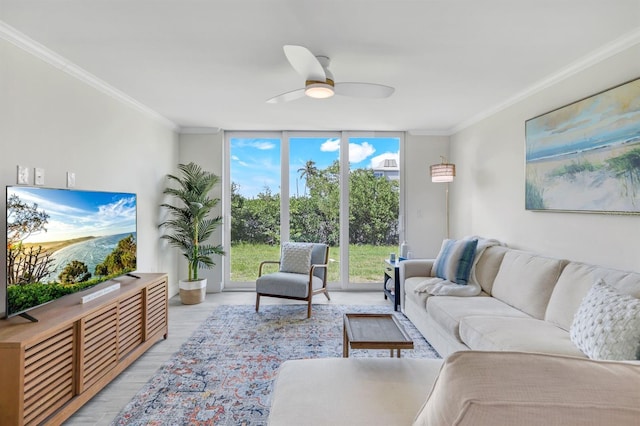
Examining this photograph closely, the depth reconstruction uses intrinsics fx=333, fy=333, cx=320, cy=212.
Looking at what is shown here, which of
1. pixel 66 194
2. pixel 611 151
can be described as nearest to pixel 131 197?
pixel 66 194

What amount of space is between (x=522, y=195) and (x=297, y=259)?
8.80 ft

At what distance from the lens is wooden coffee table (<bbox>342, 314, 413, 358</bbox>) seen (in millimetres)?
2088

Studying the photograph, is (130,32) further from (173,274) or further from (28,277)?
(173,274)

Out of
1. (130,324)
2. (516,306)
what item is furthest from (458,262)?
(130,324)

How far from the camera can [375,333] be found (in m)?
2.25

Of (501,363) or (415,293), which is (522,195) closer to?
(415,293)

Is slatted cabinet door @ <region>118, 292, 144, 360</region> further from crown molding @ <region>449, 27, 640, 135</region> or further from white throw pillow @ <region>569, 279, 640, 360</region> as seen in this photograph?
crown molding @ <region>449, 27, 640, 135</region>

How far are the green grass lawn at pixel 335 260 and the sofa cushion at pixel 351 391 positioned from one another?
3366mm

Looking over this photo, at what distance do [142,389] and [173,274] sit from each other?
2.68 metres

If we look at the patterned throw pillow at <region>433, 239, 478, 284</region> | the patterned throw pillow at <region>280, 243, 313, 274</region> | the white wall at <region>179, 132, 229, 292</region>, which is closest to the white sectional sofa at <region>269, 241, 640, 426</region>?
the patterned throw pillow at <region>433, 239, 478, 284</region>

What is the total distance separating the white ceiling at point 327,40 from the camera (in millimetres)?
1928

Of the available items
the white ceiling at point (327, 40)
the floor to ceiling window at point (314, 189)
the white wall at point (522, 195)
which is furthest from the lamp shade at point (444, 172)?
the floor to ceiling window at point (314, 189)

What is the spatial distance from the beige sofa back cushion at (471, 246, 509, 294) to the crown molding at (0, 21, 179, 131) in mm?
4057

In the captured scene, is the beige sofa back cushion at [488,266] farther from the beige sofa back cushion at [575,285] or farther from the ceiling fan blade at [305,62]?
the ceiling fan blade at [305,62]
